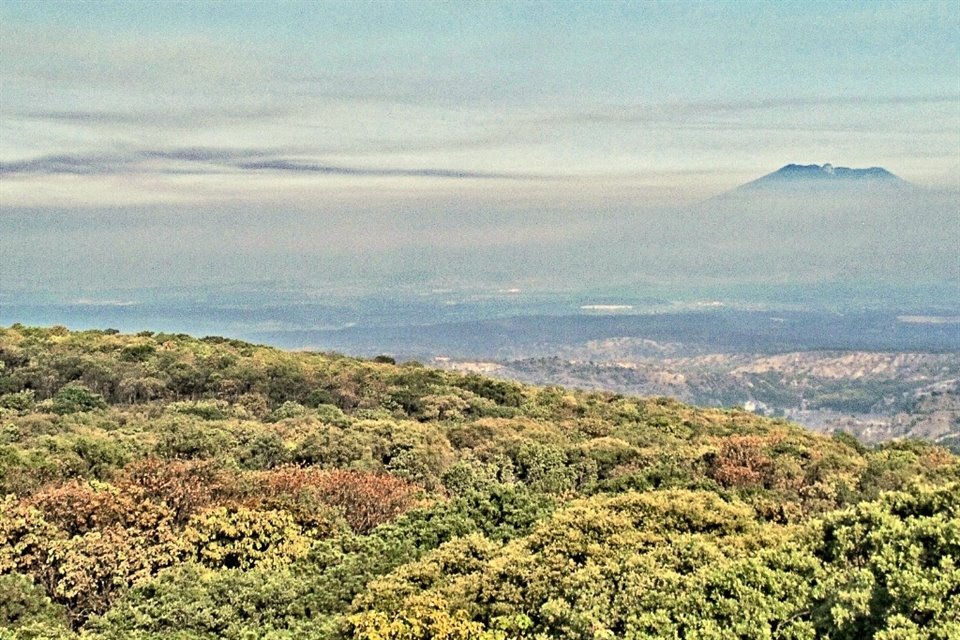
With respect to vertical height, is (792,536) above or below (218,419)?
above

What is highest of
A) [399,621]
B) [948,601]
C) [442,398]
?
[948,601]

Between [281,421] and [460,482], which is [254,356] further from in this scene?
[460,482]

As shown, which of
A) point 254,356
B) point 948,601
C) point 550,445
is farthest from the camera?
point 254,356

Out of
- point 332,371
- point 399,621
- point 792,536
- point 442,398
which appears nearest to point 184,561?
point 399,621

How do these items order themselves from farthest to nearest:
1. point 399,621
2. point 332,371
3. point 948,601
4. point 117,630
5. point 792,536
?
point 332,371 → point 117,630 → point 792,536 → point 399,621 → point 948,601

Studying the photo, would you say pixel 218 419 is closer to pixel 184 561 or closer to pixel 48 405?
pixel 48 405

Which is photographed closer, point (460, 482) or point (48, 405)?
point (460, 482)
